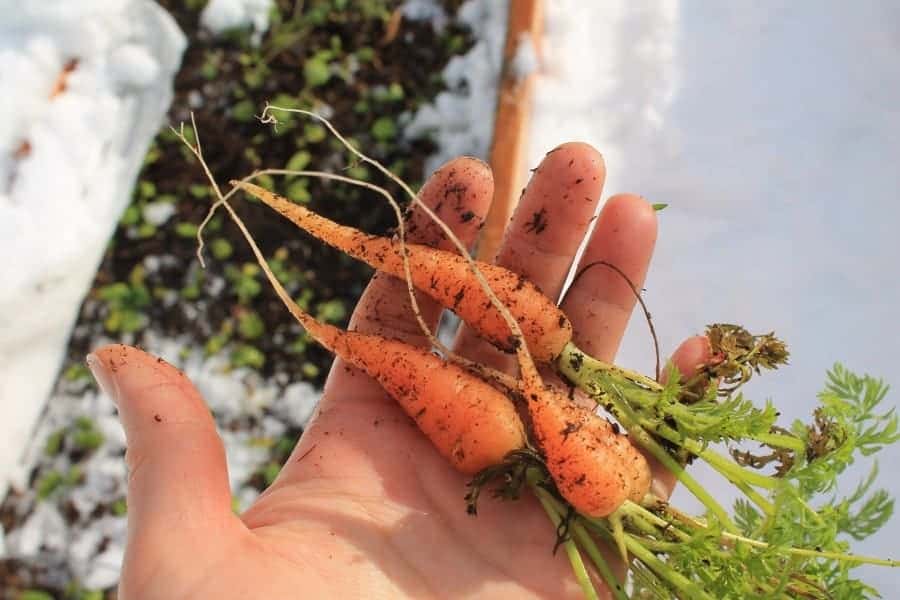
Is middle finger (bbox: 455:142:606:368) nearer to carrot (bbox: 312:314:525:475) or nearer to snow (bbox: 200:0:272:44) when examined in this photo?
carrot (bbox: 312:314:525:475)

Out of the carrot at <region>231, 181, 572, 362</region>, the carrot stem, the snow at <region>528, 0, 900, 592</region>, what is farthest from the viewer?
the snow at <region>528, 0, 900, 592</region>

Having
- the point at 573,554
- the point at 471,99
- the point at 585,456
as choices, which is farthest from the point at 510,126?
the point at 573,554

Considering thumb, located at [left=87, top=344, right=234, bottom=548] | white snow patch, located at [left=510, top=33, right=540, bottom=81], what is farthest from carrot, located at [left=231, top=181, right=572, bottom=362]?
white snow patch, located at [left=510, top=33, right=540, bottom=81]

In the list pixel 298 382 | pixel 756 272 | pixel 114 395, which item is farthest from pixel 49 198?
pixel 756 272

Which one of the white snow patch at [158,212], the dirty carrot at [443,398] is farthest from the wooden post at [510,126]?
the white snow patch at [158,212]

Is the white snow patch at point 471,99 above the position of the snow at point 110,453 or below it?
above

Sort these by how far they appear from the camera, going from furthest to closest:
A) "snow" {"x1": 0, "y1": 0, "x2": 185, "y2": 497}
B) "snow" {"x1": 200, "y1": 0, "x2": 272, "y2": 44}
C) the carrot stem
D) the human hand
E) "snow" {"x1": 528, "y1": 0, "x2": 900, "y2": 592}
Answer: "snow" {"x1": 200, "y1": 0, "x2": 272, "y2": 44}, "snow" {"x1": 528, "y1": 0, "x2": 900, "y2": 592}, "snow" {"x1": 0, "y1": 0, "x2": 185, "y2": 497}, the carrot stem, the human hand

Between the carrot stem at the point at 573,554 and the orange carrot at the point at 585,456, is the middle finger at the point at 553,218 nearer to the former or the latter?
the orange carrot at the point at 585,456
